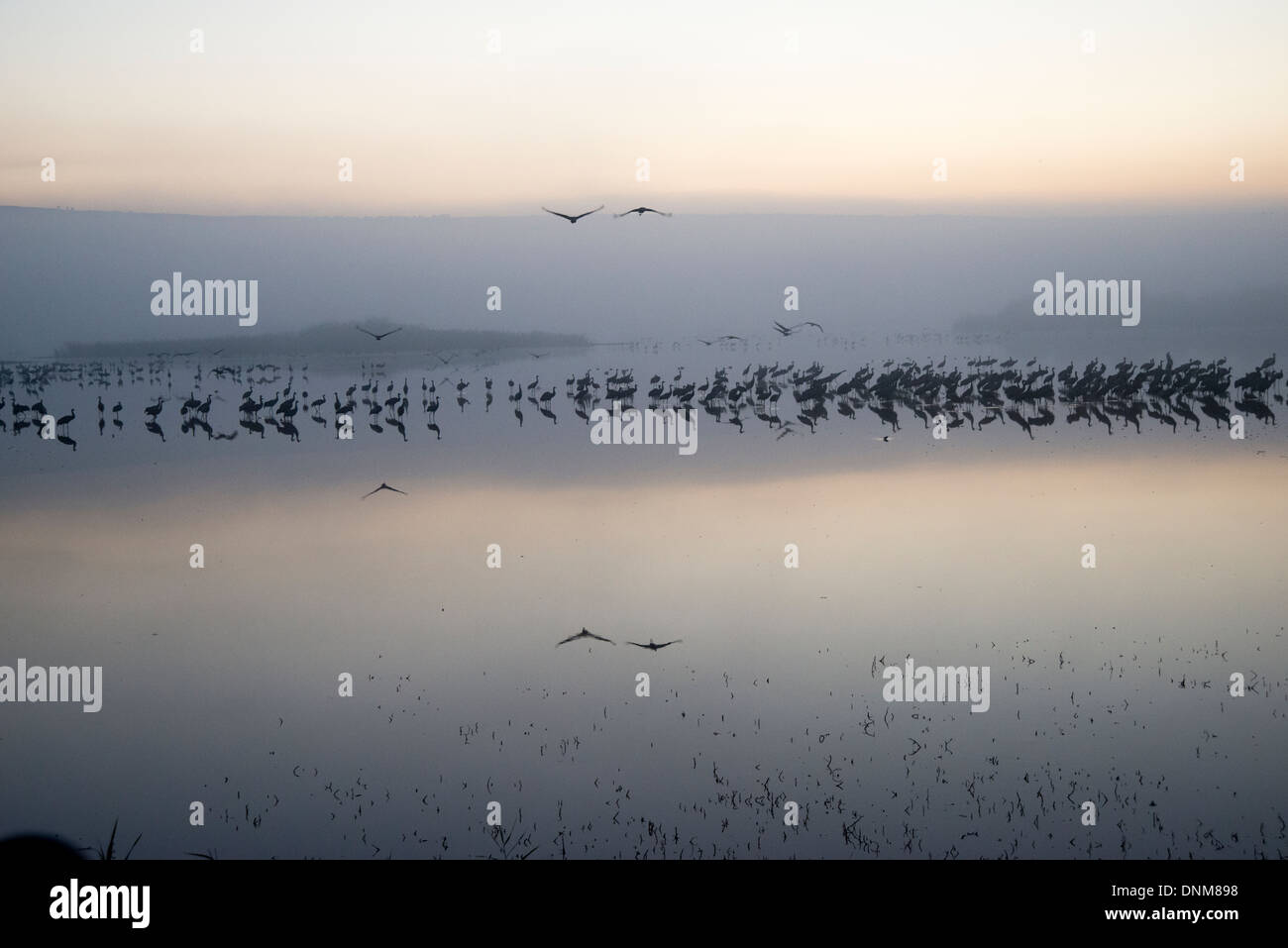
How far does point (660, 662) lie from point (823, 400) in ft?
86.6

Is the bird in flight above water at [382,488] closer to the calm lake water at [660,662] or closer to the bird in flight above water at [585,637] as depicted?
the calm lake water at [660,662]

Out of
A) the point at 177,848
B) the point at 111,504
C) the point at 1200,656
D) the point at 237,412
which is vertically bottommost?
the point at 177,848

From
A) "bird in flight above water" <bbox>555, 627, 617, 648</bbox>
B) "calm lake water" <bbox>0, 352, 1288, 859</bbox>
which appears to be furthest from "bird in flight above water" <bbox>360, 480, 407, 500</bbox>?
"bird in flight above water" <bbox>555, 627, 617, 648</bbox>

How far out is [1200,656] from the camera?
7.62 metres

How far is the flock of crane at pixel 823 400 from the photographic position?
25.5m

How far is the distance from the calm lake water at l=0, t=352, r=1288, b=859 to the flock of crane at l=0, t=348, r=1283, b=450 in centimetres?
923

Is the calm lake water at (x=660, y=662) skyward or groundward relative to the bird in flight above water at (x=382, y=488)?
groundward

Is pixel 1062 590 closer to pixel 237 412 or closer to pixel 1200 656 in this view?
pixel 1200 656

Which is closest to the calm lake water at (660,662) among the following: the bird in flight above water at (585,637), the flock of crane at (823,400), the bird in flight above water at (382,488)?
the bird in flight above water at (585,637)

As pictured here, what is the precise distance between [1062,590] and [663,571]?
11.8 feet

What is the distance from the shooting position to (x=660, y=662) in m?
7.90

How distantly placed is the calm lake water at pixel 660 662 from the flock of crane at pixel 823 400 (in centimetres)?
923

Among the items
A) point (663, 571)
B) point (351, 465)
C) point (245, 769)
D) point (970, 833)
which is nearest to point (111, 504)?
point (351, 465)
